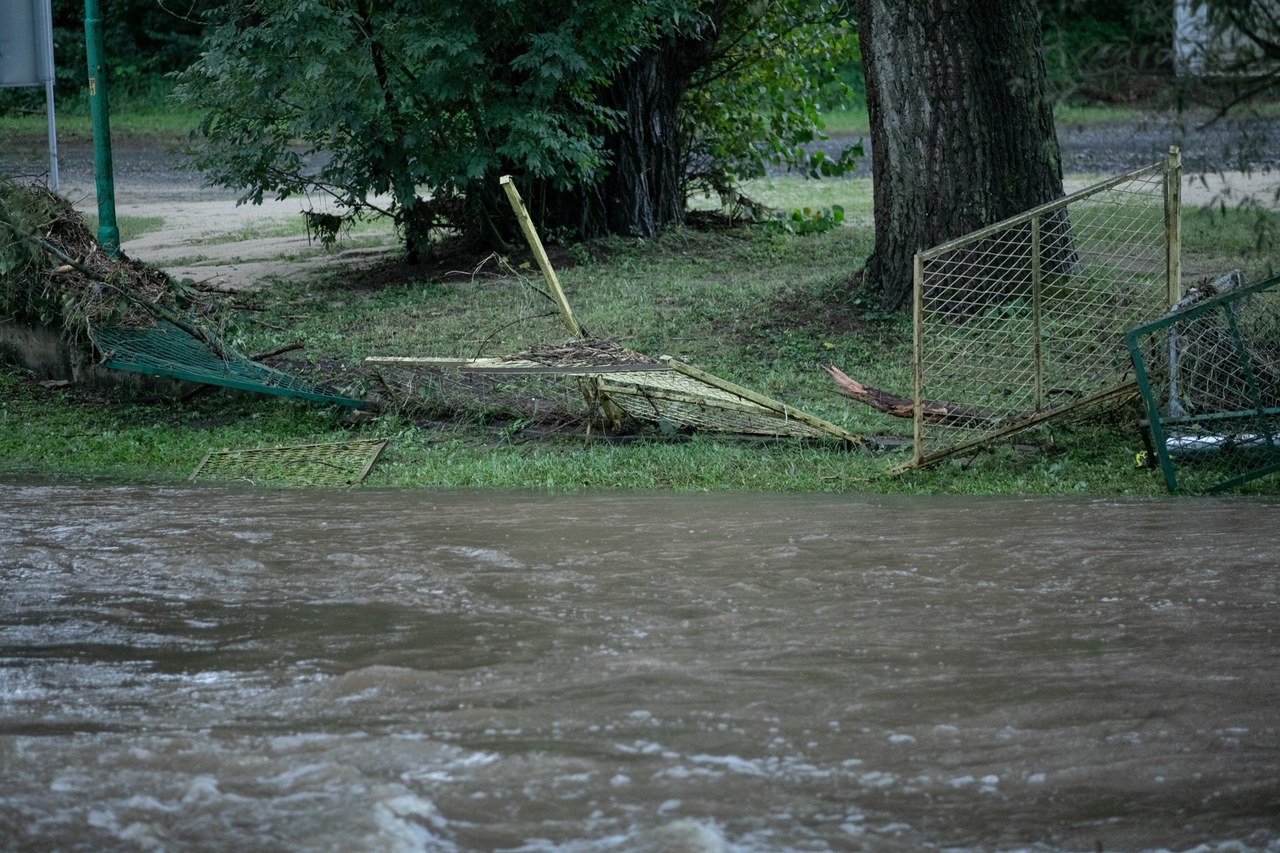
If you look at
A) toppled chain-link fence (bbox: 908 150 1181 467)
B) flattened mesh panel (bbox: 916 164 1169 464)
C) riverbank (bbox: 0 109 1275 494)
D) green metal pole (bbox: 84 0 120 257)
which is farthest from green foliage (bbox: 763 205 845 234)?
green metal pole (bbox: 84 0 120 257)

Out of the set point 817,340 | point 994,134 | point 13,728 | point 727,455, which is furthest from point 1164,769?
point 994,134

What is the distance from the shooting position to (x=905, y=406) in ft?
31.3

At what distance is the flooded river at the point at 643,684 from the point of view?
381 cm

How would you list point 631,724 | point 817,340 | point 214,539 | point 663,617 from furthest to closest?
point 817,340, point 214,539, point 663,617, point 631,724

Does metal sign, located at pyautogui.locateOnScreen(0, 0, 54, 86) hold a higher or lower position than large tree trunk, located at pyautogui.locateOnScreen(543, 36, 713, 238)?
higher

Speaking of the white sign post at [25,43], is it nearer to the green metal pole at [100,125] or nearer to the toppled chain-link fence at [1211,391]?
the green metal pole at [100,125]

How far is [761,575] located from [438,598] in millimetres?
1344

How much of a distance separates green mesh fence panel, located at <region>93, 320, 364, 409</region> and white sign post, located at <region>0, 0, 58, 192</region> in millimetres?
5659

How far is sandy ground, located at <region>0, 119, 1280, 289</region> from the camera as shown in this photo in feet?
49.3

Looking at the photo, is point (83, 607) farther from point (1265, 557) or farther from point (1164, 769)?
point (1265, 557)

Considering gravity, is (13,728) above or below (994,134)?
below

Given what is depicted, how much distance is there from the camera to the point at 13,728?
171 inches

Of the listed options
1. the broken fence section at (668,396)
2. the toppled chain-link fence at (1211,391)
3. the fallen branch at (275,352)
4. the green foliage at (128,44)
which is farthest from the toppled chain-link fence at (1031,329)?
the green foliage at (128,44)

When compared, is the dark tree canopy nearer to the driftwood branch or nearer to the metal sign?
the metal sign
